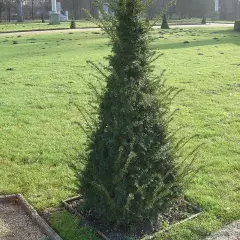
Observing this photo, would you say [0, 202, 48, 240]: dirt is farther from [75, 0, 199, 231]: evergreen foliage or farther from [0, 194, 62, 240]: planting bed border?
[75, 0, 199, 231]: evergreen foliage

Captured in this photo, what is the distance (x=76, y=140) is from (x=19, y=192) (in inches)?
81.0

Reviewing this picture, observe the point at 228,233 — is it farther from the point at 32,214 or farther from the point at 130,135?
the point at 32,214

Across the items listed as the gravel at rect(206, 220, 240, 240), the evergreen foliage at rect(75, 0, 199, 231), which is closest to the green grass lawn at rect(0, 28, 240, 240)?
the gravel at rect(206, 220, 240, 240)

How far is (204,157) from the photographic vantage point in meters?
6.31

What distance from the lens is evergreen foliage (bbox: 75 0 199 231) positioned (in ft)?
12.4

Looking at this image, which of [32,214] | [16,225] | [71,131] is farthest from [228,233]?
[71,131]

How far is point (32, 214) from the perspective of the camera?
454 centimetres

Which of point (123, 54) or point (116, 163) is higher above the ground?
point (123, 54)

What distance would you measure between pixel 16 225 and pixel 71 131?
3.35 m

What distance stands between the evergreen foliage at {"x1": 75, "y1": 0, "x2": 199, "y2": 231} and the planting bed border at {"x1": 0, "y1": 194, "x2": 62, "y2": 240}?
1.65ft

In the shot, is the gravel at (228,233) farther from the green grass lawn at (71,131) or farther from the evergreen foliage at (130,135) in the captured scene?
the evergreen foliage at (130,135)

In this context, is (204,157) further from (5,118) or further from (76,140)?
(5,118)

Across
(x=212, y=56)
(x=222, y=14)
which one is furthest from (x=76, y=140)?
(x=222, y=14)

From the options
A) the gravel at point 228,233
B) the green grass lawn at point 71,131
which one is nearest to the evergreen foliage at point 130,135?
the green grass lawn at point 71,131
